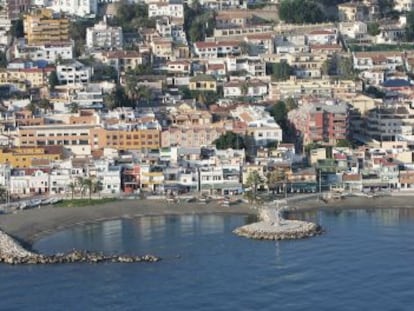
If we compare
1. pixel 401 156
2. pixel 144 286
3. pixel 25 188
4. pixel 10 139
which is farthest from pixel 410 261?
pixel 10 139

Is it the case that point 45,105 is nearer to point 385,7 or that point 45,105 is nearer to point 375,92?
point 375,92

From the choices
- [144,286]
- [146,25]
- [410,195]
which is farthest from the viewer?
[146,25]

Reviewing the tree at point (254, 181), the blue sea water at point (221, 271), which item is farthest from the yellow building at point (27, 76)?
the blue sea water at point (221, 271)

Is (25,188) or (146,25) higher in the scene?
(146,25)

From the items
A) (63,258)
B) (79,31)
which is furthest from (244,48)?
(63,258)

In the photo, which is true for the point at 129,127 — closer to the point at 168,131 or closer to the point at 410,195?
the point at 168,131

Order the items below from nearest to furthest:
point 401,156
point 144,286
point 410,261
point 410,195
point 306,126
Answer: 1. point 144,286
2. point 410,261
3. point 410,195
4. point 401,156
5. point 306,126
